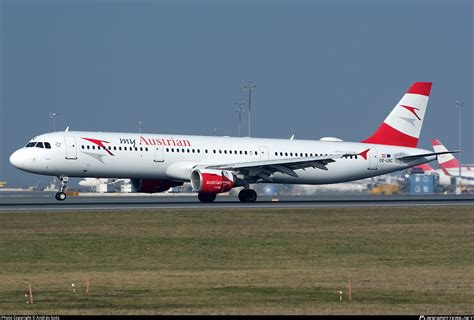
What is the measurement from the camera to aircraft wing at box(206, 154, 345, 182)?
203 ft

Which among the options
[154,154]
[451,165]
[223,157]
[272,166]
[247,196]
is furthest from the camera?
[451,165]

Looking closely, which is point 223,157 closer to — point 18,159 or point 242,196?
point 242,196

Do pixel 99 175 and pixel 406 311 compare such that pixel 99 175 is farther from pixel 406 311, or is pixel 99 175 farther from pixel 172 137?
pixel 406 311

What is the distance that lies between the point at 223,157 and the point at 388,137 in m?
13.7

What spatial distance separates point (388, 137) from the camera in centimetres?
7125

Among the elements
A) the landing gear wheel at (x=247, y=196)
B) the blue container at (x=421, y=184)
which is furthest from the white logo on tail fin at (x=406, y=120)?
the blue container at (x=421, y=184)

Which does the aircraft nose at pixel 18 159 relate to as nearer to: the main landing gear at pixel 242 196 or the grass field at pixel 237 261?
the grass field at pixel 237 261

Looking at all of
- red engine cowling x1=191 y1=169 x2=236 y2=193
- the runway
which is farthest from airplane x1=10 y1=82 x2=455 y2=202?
the runway

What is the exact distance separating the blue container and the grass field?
55.8 metres

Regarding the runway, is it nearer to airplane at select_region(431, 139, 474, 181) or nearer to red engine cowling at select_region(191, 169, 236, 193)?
red engine cowling at select_region(191, 169, 236, 193)

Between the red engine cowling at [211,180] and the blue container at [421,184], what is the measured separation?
4924 centimetres

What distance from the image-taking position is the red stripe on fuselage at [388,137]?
7119 cm

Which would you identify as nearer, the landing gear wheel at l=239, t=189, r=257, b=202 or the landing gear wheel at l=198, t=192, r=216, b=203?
the landing gear wheel at l=198, t=192, r=216, b=203

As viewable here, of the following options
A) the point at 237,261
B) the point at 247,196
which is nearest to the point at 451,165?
the point at 247,196
